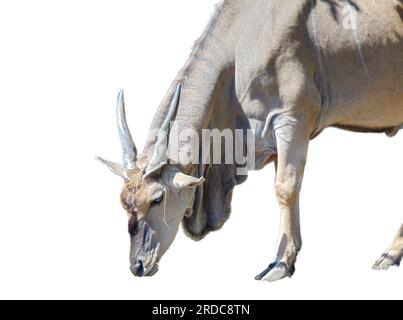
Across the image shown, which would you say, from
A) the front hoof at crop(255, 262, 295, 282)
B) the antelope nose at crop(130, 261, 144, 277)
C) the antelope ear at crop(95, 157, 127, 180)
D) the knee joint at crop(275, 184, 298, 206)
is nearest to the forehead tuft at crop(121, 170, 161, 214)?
the antelope ear at crop(95, 157, 127, 180)

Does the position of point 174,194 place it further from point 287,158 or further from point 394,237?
point 394,237

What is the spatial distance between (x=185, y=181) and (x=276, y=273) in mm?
1205

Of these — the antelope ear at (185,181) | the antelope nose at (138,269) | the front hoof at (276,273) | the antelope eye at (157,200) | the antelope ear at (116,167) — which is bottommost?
the front hoof at (276,273)

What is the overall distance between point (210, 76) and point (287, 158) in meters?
1.03

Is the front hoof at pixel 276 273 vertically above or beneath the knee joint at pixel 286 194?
beneath

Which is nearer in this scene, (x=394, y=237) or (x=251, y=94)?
(x=251, y=94)

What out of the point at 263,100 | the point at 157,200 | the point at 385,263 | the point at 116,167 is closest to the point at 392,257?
the point at 385,263

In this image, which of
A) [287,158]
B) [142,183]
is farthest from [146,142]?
[287,158]

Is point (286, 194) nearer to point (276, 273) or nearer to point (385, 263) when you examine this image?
point (276, 273)

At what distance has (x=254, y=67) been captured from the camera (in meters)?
13.0

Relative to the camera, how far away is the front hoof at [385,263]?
45.2 ft

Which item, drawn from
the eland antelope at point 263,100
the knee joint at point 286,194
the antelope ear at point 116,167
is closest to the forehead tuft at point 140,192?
the eland antelope at point 263,100

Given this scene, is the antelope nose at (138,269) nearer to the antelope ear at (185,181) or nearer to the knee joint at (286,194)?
the antelope ear at (185,181)

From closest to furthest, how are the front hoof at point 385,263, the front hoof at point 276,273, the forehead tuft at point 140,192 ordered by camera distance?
1. the forehead tuft at point 140,192
2. the front hoof at point 276,273
3. the front hoof at point 385,263
